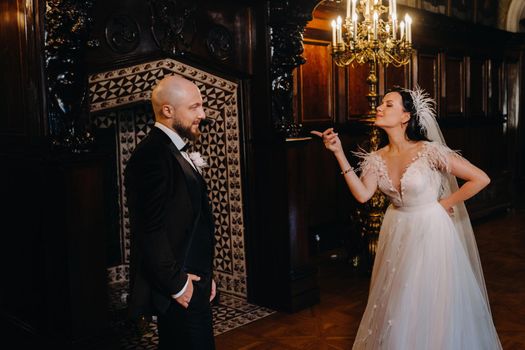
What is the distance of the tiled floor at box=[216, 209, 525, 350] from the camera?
3.87 metres

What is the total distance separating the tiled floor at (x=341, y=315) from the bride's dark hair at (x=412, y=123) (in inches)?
59.3

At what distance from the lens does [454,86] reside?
8.46 metres

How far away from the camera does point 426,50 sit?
305 inches

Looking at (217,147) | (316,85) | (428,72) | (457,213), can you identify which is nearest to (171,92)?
(457,213)

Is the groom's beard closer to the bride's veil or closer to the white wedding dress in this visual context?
A: the white wedding dress

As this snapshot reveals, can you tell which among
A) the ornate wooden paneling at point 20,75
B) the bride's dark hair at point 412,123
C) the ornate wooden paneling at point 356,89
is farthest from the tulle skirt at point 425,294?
the ornate wooden paneling at point 356,89

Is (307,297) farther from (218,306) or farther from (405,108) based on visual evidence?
(405,108)

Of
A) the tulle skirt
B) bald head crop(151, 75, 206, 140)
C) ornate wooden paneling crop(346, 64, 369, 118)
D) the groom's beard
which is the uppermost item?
ornate wooden paneling crop(346, 64, 369, 118)

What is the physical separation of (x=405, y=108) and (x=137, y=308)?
1.99 meters

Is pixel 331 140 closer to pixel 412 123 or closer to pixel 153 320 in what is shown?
pixel 412 123

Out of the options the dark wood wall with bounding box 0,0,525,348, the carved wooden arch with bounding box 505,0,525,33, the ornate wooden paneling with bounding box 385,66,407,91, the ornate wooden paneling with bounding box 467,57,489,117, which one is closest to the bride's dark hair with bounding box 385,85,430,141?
the dark wood wall with bounding box 0,0,525,348

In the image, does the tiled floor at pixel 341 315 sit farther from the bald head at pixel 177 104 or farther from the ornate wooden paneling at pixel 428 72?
the ornate wooden paneling at pixel 428 72

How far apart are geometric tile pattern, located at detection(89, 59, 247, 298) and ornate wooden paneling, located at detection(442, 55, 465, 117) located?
4.72 meters

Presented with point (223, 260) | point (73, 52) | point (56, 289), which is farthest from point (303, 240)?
point (73, 52)
